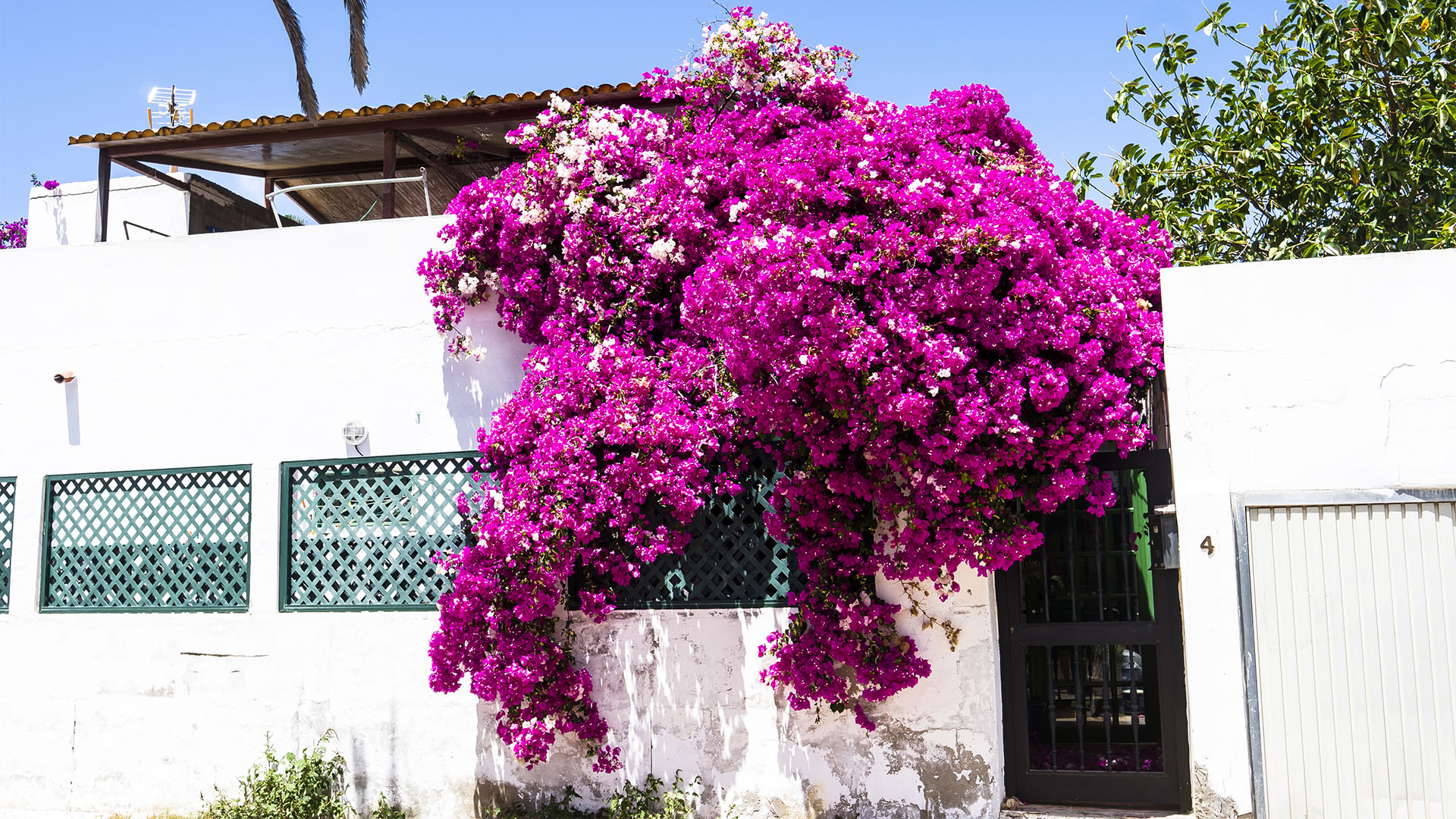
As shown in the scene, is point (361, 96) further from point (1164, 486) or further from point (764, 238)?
point (1164, 486)

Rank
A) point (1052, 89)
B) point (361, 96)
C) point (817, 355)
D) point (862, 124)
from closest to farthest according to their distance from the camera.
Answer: point (817, 355), point (862, 124), point (1052, 89), point (361, 96)

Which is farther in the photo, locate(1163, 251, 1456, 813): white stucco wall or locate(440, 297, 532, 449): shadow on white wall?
locate(440, 297, 532, 449): shadow on white wall

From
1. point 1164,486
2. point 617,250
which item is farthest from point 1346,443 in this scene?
point 617,250

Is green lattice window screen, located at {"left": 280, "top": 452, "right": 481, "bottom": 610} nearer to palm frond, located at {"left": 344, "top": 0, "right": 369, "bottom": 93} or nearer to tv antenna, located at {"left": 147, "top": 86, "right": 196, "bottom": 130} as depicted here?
palm frond, located at {"left": 344, "top": 0, "right": 369, "bottom": 93}

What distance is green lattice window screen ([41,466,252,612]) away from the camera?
7402mm

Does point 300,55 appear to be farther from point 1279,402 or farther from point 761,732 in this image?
point 1279,402

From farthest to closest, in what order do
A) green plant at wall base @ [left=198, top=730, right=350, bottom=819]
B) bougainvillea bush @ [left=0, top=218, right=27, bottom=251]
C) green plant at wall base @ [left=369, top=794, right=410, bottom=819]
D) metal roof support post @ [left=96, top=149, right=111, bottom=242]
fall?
bougainvillea bush @ [left=0, top=218, right=27, bottom=251]
metal roof support post @ [left=96, top=149, right=111, bottom=242]
green plant at wall base @ [left=369, top=794, right=410, bottom=819]
green plant at wall base @ [left=198, top=730, right=350, bottom=819]

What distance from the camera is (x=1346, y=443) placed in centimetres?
550

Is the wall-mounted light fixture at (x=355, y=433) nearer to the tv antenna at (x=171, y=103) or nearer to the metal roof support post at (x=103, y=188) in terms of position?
the metal roof support post at (x=103, y=188)

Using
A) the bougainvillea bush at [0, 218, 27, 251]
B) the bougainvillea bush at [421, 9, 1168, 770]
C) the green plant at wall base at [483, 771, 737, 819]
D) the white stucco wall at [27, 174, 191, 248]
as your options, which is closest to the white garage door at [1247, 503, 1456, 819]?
the bougainvillea bush at [421, 9, 1168, 770]

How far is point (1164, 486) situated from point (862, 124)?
268 centimetres

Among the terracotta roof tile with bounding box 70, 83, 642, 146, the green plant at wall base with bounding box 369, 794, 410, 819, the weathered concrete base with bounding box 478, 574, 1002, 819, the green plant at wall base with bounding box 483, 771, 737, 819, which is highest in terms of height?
the terracotta roof tile with bounding box 70, 83, 642, 146

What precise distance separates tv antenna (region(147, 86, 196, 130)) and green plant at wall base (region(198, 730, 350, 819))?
36.3ft

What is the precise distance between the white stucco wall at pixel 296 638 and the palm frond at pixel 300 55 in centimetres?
373
